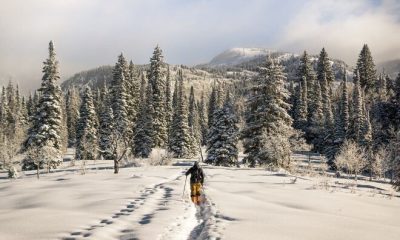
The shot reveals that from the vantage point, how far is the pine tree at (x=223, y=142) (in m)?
50.2

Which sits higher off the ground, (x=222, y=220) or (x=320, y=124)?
(x=320, y=124)

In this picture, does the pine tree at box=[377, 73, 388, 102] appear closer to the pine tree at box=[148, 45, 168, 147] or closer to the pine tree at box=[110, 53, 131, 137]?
the pine tree at box=[148, 45, 168, 147]

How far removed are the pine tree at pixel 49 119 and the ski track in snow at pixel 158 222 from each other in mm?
35772

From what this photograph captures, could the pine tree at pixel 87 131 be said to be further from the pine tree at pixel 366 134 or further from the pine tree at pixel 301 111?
the pine tree at pixel 301 111

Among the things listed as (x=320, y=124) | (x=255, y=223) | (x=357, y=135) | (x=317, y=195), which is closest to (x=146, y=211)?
(x=255, y=223)

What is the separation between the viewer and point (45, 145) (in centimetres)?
4912

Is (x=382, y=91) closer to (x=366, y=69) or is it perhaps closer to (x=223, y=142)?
(x=366, y=69)

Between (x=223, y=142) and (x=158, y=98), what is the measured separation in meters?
20.7

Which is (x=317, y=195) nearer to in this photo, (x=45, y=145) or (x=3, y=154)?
(x=45, y=145)

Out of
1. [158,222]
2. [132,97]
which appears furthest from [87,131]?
[158,222]

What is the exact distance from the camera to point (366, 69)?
112 meters

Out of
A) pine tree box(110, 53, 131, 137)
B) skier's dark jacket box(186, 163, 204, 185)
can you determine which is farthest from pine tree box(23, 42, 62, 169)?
skier's dark jacket box(186, 163, 204, 185)

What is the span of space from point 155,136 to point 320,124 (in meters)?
40.6

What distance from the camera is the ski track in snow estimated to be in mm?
10891
